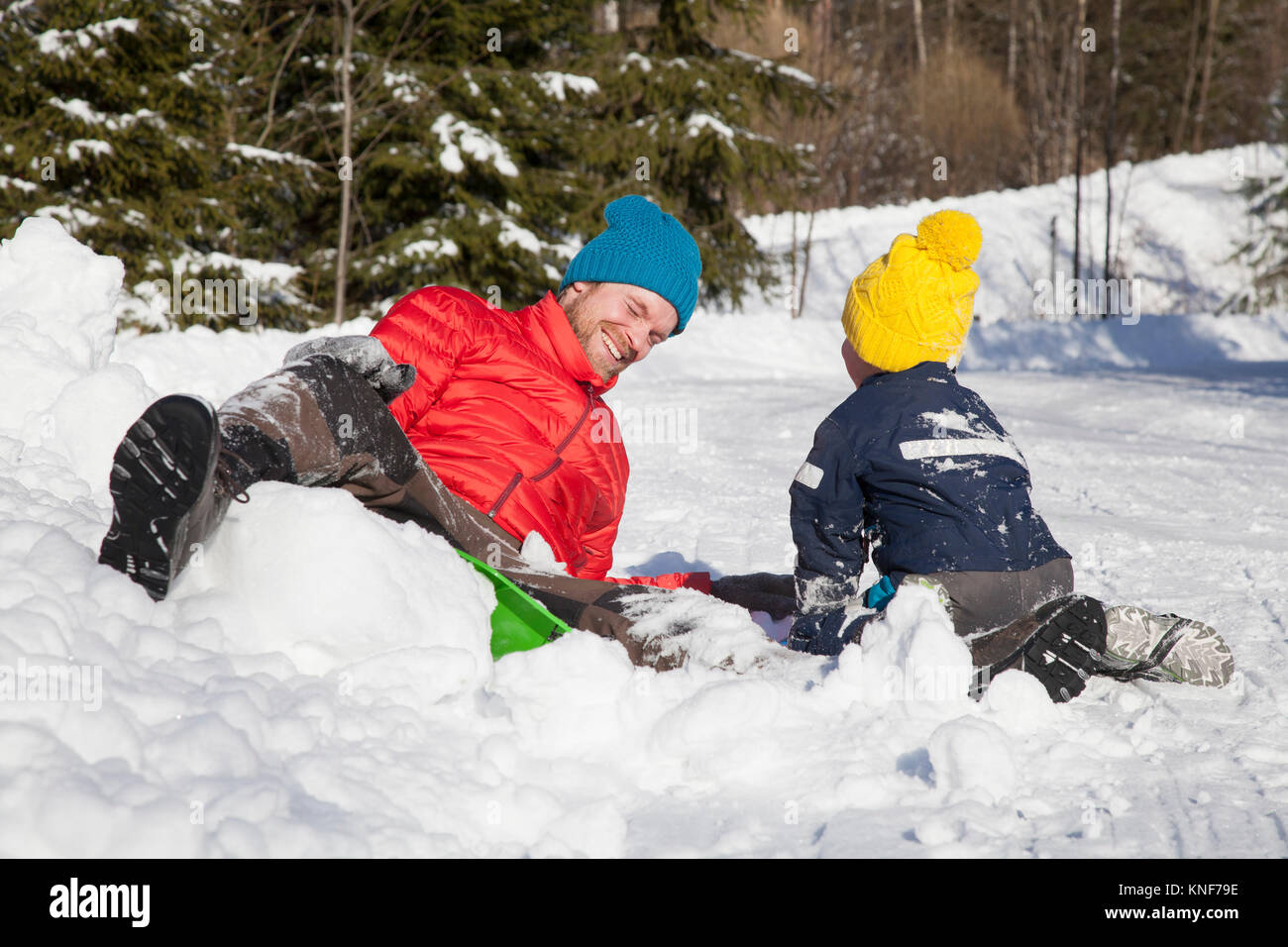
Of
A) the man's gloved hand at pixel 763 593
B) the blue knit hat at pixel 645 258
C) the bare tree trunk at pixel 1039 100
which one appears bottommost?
the man's gloved hand at pixel 763 593

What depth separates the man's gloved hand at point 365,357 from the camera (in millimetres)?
1964

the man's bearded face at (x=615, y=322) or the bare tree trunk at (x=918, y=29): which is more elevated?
the bare tree trunk at (x=918, y=29)

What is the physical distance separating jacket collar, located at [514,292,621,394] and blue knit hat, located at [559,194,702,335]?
0.11 m

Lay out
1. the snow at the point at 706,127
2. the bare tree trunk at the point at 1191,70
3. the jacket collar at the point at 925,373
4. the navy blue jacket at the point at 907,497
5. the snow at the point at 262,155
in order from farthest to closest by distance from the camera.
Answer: the bare tree trunk at the point at 1191,70 → the snow at the point at 706,127 → the snow at the point at 262,155 → the jacket collar at the point at 925,373 → the navy blue jacket at the point at 907,497

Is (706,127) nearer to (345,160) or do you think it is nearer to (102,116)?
(345,160)

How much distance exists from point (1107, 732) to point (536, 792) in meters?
1.04

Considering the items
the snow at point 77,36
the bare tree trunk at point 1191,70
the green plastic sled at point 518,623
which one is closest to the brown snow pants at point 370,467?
the green plastic sled at point 518,623

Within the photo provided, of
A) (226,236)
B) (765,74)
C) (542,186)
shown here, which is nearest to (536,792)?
(226,236)

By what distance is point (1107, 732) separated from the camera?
1.82m

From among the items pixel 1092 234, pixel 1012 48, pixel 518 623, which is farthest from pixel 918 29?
pixel 518 623

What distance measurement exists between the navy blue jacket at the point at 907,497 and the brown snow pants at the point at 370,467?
1.28 ft

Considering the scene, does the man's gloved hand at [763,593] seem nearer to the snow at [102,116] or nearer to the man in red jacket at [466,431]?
the man in red jacket at [466,431]

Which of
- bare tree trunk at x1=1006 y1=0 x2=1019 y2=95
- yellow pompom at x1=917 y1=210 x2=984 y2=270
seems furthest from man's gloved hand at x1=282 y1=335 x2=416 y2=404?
bare tree trunk at x1=1006 y1=0 x2=1019 y2=95

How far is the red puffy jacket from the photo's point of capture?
2.39 metres
